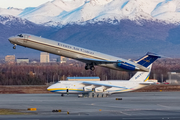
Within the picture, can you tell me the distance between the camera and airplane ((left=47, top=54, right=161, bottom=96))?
9731cm

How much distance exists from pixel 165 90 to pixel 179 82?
25.8 metres

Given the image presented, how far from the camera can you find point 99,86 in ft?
333

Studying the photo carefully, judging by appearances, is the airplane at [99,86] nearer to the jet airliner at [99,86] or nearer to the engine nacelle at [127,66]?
the jet airliner at [99,86]

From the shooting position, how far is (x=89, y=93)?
97.6 metres

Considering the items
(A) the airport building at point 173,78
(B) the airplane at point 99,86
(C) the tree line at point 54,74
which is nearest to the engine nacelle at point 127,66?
(B) the airplane at point 99,86

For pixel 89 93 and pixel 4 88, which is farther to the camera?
pixel 4 88

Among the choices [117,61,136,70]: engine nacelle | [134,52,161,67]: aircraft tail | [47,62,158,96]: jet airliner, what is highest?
[134,52,161,67]: aircraft tail

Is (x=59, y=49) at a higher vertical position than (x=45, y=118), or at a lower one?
higher

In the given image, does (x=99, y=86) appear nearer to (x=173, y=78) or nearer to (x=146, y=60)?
(x=146, y=60)

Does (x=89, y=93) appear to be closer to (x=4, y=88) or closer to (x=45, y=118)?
(x=4, y=88)

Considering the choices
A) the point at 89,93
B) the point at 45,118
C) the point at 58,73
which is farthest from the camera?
the point at 58,73

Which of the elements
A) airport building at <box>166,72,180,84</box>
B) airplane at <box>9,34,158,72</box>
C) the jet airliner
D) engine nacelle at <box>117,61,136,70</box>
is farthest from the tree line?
airplane at <box>9,34,158,72</box>

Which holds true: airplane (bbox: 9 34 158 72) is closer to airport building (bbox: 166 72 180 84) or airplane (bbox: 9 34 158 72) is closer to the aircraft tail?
the aircraft tail

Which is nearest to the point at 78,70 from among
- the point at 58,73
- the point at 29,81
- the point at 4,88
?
the point at 58,73
